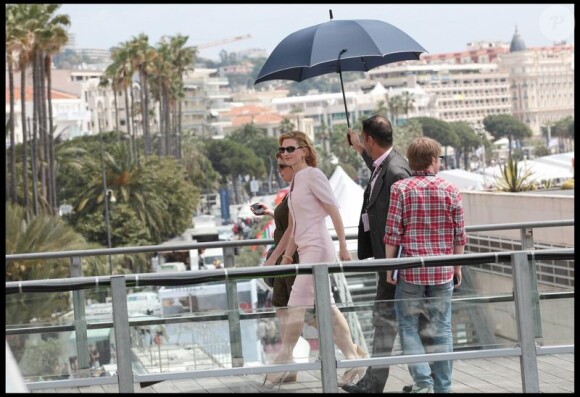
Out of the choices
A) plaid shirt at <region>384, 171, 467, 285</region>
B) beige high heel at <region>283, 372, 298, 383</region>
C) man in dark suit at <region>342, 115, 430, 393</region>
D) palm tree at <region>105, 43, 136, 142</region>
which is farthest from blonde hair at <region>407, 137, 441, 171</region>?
palm tree at <region>105, 43, 136, 142</region>

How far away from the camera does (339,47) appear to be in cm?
845

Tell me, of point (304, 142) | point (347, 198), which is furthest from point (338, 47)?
point (347, 198)

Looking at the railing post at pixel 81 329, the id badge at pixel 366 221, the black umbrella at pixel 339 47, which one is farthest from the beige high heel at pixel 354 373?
the black umbrella at pixel 339 47

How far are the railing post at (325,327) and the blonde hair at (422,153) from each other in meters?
0.78

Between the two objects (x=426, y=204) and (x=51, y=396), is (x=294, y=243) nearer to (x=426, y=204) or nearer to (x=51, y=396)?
(x=426, y=204)

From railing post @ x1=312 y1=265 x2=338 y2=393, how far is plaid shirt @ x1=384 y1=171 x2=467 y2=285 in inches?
19.7

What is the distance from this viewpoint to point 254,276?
631 centimetres

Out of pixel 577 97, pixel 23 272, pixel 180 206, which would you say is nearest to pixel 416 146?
pixel 577 97

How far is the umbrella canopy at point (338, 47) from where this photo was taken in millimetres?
8391

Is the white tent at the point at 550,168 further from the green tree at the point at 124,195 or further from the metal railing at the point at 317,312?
the metal railing at the point at 317,312

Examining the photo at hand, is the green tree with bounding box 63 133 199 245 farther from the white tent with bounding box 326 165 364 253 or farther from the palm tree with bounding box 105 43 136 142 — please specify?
the white tent with bounding box 326 165 364 253

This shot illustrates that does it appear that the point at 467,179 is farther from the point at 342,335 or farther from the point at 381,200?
the point at 342,335

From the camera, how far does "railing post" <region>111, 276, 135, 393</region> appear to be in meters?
6.34

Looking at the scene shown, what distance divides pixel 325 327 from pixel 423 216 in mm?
787
